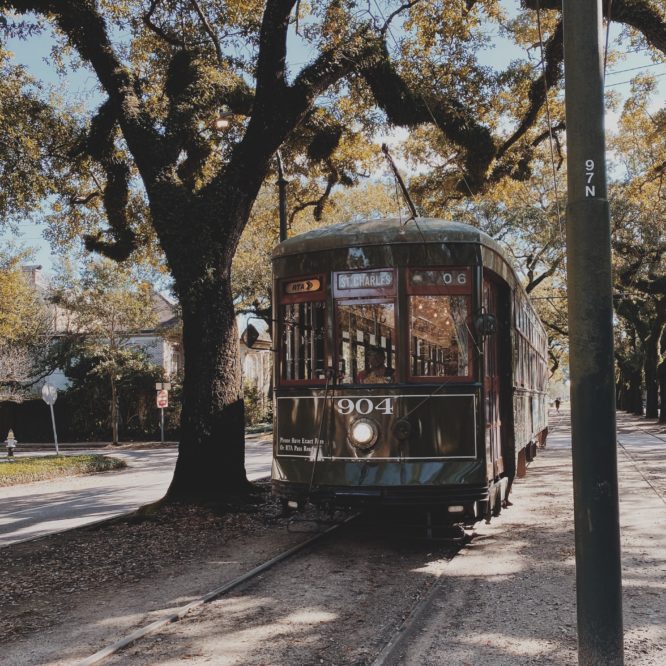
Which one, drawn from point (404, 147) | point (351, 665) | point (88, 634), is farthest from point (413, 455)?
point (404, 147)

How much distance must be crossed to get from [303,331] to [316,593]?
9.32ft

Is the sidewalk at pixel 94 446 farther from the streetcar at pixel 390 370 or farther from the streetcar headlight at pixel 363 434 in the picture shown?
the streetcar headlight at pixel 363 434

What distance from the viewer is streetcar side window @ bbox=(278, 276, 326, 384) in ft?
25.2

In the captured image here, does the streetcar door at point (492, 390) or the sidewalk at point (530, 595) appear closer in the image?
the sidewalk at point (530, 595)

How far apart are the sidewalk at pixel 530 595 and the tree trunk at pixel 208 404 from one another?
3.87 meters

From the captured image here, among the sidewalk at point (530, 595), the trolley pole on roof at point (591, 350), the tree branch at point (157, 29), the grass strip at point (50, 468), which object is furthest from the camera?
the grass strip at point (50, 468)

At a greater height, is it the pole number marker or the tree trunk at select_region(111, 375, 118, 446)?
the pole number marker

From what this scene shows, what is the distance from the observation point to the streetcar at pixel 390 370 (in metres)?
7.12

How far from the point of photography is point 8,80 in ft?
43.9

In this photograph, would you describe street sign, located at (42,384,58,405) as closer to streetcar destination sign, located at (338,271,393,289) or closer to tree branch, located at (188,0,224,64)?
tree branch, located at (188,0,224,64)

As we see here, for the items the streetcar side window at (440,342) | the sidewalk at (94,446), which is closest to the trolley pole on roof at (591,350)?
the streetcar side window at (440,342)

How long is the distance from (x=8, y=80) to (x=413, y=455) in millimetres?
11017

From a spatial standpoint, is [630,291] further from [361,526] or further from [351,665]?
[351,665]

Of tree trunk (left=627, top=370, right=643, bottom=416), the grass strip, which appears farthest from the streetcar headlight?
tree trunk (left=627, top=370, right=643, bottom=416)
